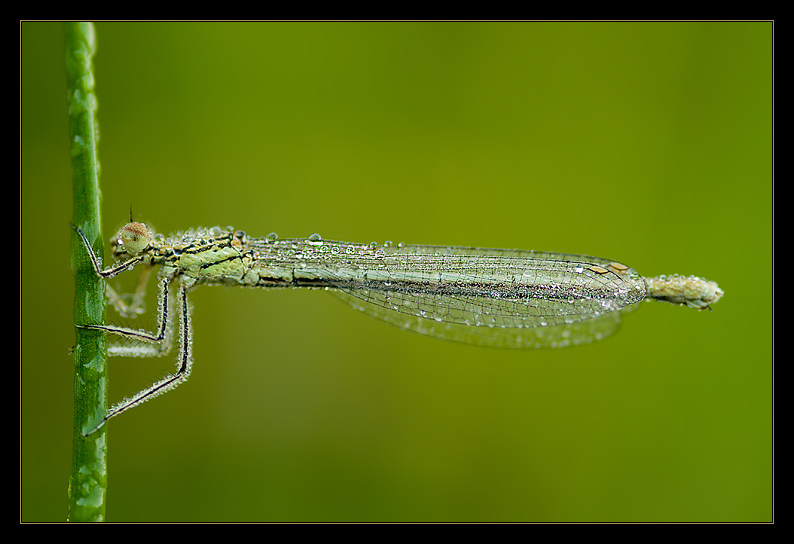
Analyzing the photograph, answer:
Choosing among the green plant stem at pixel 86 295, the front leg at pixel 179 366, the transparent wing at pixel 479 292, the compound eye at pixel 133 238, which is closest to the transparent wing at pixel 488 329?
the transparent wing at pixel 479 292

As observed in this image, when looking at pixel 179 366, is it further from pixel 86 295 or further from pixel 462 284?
pixel 462 284

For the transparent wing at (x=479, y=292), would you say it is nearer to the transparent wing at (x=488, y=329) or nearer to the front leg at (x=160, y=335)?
the transparent wing at (x=488, y=329)

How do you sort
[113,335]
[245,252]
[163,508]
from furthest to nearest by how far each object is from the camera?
[163,508], [245,252], [113,335]

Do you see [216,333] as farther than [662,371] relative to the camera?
No

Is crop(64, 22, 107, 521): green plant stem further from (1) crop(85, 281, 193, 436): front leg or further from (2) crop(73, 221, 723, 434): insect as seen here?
(2) crop(73, 221, 723, 434): insect

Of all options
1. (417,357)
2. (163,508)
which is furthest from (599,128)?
(163,508)

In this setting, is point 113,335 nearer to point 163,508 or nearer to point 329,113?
point 163,508
